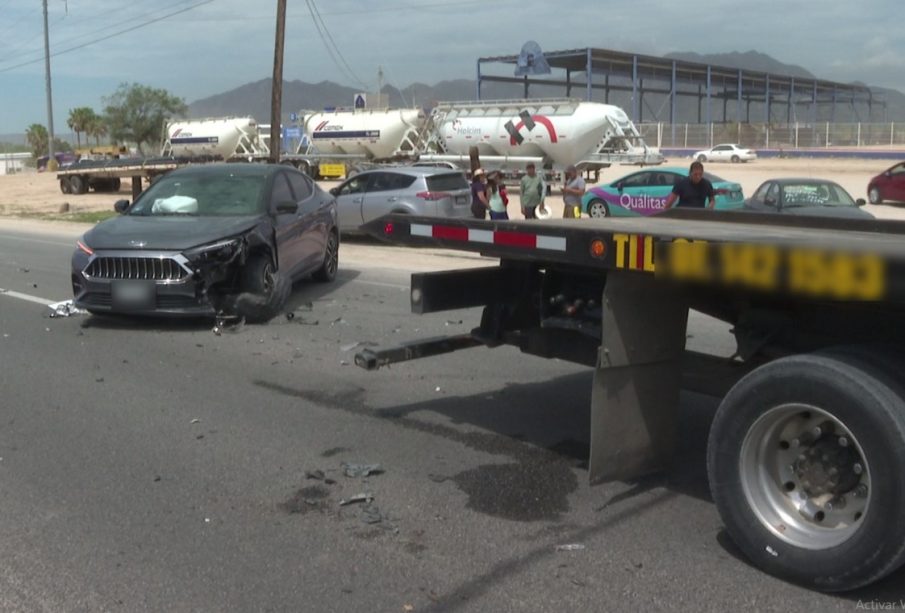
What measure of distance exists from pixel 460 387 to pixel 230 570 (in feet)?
11.3

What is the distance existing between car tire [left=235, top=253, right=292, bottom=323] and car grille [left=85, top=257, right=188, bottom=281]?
76 cm

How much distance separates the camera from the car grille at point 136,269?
374 inches

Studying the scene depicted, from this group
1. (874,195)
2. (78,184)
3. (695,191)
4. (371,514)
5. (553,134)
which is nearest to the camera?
(371,514)

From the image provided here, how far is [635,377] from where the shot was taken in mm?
4934

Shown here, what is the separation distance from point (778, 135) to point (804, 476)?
236 feet

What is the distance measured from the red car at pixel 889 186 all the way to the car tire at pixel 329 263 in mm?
22435

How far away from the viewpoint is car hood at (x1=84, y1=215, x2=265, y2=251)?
9.64m

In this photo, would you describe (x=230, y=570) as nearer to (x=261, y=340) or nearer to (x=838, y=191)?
(x=261, y=340)

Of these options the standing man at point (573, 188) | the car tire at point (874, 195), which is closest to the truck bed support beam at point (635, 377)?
the standing man at point (573, 188)

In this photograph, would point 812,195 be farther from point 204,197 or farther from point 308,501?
point 308,501

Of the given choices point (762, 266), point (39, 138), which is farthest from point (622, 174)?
point (39, 138)

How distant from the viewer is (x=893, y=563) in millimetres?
3768

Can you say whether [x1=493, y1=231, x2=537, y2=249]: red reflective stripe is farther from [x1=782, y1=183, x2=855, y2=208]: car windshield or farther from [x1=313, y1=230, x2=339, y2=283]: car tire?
[x1=782, y1=183, x2=855, y2=208]: car windshield

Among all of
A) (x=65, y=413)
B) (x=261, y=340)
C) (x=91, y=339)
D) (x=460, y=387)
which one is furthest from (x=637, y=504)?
(x=91, y=339)
